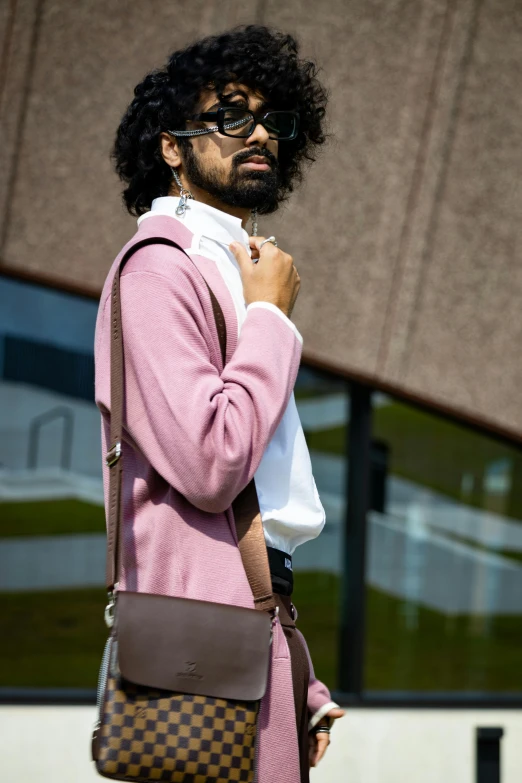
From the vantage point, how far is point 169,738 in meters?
1.65

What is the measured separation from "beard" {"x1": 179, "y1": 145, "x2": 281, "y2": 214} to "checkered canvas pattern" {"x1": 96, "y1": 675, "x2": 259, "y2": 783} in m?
0.97

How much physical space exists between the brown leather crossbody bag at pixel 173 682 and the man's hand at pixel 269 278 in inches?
13.0

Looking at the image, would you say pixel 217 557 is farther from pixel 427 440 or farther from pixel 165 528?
pixel 427 440

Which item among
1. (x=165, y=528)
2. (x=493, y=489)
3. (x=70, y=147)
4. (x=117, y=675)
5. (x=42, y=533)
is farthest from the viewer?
(x=493, y=489)

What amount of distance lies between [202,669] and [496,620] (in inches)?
184

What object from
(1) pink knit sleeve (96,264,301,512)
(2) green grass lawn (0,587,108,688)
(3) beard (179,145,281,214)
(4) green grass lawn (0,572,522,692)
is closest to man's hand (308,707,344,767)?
(1) pink knit sleeve (96,264,301,512)

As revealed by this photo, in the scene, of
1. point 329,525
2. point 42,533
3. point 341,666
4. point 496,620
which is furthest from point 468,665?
point 42,533

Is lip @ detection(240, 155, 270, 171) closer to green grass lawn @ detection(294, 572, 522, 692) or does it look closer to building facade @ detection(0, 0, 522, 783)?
building facade @ detection(0, 0, 522, 783)

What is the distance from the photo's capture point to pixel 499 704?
5578 mm

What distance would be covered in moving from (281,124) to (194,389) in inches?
28.9

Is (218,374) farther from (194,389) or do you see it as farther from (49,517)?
(49,517)

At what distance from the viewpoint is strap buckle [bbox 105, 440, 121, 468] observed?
1758 mm

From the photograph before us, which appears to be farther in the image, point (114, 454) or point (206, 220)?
point (206, 220)

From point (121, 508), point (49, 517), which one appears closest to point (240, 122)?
point (121, 508)
